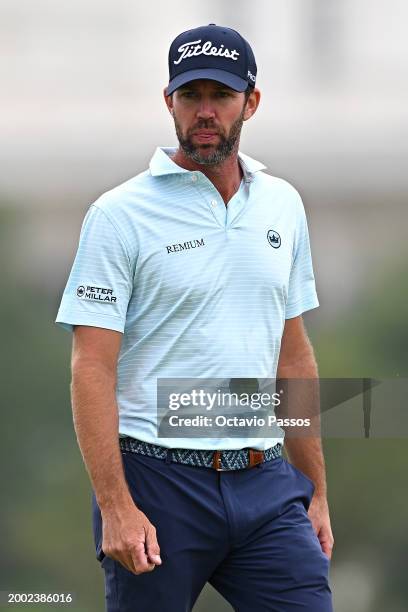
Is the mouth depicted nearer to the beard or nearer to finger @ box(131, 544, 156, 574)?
the beard

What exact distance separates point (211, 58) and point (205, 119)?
111 millimetres

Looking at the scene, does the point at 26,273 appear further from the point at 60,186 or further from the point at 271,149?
the point at 271,149

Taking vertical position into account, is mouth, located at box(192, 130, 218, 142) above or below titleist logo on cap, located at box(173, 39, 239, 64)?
below

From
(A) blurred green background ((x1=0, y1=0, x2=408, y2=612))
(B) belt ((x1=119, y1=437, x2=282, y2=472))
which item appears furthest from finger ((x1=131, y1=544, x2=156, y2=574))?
(A) blurred green background ((x1=0, y1=0, x2=408, y2=612))

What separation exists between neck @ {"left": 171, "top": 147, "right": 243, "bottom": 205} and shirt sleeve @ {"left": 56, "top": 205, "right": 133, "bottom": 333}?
0.21 metres

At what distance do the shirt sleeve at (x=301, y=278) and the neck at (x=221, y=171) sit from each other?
0.17 metres

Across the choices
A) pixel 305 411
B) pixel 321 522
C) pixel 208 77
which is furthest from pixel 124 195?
pixel 321 522

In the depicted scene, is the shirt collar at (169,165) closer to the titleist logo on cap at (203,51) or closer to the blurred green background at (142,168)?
the titleist logo on cap at (203,51)

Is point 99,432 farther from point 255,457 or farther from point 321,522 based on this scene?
point 321,522

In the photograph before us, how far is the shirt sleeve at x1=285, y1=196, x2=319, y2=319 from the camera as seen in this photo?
2.12 m

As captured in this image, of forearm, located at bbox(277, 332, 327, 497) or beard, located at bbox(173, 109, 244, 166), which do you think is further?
forearm, located at bbox(277, 332, 327, 497)

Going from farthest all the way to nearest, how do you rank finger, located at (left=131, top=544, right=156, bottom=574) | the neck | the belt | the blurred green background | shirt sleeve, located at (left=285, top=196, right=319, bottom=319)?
the blurred green background → shirt sleeve, located at (left=285, top=196, right=319, bottom=319) → the neck → the belt → finger, located at (left=131, top=544, right=156, bottom=574)

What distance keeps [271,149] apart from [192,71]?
256 cm

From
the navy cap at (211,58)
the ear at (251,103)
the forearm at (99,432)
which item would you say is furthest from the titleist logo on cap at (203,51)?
the forearm at (99,432)
